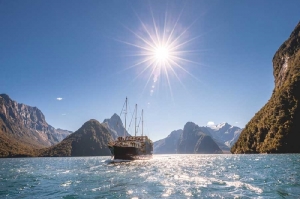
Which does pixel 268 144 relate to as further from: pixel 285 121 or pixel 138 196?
pixel 138 196

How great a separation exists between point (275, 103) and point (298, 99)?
2180cm

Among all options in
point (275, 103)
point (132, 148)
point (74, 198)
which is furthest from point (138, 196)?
point (275, 103)

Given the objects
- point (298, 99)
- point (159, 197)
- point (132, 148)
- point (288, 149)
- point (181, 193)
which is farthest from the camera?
point (298, 99)

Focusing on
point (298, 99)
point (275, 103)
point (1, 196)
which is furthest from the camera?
point (275, 103)

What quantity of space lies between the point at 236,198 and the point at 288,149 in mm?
153741

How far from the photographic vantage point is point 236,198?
1928 centimetres

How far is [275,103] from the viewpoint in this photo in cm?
18338

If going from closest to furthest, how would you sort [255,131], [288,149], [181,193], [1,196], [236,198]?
[236,198], [181,193], [1,196], [288,149], [255,131]

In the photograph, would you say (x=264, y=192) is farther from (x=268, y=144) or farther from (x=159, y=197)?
(x=268, y=144)

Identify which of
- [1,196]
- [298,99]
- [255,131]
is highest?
[298,99]

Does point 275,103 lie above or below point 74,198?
above

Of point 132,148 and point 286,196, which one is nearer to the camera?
point 286,196

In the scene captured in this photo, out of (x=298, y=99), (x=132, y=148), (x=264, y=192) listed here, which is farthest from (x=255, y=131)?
(x=264, y=192)

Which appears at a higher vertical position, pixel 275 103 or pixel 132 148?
pixel 275 103
